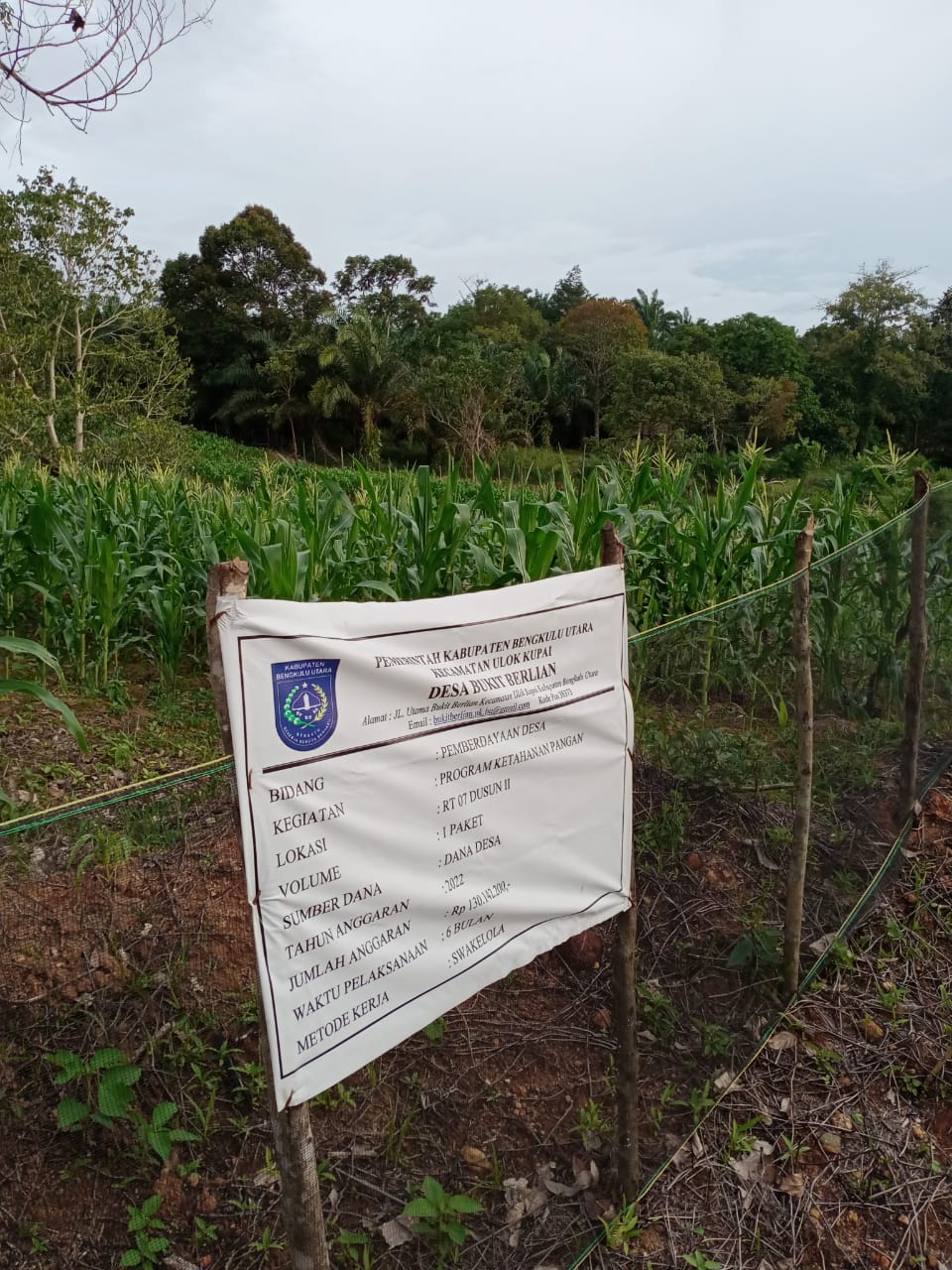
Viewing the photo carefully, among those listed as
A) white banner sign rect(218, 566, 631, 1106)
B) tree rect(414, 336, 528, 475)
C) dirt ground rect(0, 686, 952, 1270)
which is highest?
tree rect(414, 336, 528, 475)

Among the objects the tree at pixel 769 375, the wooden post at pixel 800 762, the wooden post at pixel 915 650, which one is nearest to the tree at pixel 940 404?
the tree at pixel 769 375

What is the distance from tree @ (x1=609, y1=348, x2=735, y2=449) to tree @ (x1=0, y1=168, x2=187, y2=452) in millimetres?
17169

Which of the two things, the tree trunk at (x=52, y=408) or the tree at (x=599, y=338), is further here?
the tree at (x=599, y=338)

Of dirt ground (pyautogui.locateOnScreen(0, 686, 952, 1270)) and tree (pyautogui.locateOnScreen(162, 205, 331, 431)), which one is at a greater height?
tree (pyautogui.locateOnScreen(162, 205, 331, 431))

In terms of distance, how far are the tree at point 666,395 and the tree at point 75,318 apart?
56.3ft

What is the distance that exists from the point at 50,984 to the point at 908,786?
10.5ft

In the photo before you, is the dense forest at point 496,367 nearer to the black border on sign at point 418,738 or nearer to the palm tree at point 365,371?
the palm tree at point 365,371

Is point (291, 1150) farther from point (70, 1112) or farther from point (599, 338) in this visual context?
point (599, 338)

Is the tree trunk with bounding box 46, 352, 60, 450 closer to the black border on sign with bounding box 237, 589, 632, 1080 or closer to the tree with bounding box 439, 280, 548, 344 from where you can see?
the black border on sign with bounding box 237, 589, 632, 1080

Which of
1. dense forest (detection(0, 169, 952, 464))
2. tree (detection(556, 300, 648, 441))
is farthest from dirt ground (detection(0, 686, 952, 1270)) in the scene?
tree (detection(556, 300, 648, 441))

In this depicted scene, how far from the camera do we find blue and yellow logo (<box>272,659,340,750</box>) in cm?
115

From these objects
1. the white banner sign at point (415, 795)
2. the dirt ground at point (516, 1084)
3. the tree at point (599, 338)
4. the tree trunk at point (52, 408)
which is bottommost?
the dirt ground at point (516, 1084)

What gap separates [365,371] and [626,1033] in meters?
29.5

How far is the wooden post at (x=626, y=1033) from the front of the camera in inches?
74.4
